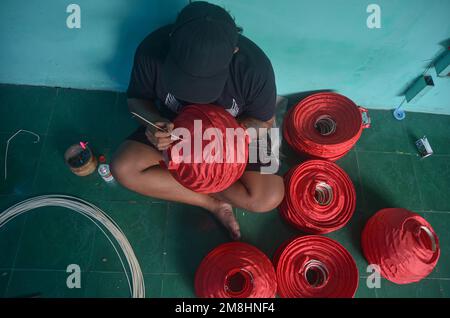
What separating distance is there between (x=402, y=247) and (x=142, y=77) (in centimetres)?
157

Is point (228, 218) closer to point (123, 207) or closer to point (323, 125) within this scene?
point (123, 207)

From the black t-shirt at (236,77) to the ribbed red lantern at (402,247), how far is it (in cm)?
91

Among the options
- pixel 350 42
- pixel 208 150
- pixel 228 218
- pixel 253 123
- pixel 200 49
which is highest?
pixel 350 42

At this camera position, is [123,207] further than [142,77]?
Yes

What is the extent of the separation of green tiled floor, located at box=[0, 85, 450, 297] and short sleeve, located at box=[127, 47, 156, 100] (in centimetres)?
51

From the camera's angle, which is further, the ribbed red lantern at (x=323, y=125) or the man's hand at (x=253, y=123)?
the ribbed red lantern at (x=323, y=125)

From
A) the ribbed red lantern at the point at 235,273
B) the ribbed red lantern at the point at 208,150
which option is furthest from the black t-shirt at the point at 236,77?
the ribbed red lantern at the point at 235,273

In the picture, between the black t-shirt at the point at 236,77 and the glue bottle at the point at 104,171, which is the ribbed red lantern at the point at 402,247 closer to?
the black t-shirt at the point at 236,77

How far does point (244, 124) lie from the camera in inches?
60.9

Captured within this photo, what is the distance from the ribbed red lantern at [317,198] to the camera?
5.43 feet

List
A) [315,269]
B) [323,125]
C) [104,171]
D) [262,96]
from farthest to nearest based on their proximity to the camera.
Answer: [323,125] < [104,171] < [315,269] < [262,96]

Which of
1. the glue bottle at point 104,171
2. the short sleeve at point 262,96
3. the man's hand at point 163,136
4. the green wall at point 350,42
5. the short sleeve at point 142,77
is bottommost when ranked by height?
the glue bottle at point 104,171

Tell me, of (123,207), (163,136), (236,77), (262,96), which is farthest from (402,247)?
(123,207)

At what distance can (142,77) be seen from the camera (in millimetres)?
1384
